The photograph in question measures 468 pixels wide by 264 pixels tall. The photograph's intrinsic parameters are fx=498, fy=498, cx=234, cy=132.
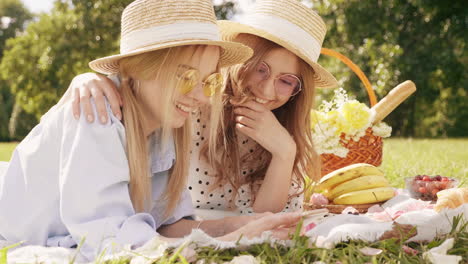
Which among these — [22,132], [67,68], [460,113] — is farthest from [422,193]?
[22,132]

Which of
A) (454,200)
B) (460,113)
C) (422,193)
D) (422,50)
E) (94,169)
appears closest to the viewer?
(94,169)

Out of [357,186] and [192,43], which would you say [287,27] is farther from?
[357,186]

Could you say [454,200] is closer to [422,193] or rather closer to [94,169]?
[422,193]

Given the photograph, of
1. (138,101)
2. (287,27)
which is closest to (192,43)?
(138,101)

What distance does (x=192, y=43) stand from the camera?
7.54 feet

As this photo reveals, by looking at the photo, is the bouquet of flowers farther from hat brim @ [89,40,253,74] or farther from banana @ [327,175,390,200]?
hat brim @ [89,40,253,74]

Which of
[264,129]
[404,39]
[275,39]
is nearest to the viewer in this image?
[275,39]

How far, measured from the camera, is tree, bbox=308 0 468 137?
17453mm

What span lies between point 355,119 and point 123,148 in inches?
99.5

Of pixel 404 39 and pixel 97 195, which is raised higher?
pixel 404 39

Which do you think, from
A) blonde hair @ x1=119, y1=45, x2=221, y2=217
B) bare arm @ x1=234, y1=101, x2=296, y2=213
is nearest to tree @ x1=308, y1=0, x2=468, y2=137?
bare arm @ x1=234, y1=101, x2=296, y2=213

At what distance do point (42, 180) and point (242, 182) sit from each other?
1661mm

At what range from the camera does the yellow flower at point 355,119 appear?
14.0 ft

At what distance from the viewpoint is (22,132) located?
110 feet
